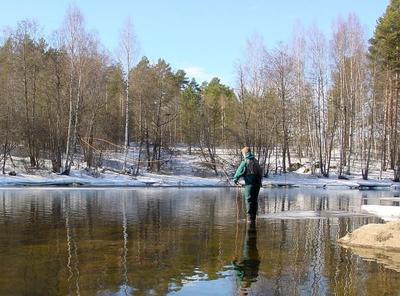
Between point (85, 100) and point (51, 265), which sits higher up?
point (85, 100)

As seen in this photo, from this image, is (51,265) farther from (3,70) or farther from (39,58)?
(3,70)

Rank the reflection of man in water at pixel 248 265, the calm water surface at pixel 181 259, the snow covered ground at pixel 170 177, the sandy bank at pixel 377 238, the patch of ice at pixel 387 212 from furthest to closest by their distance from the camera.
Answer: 1. the snow covered ground at pixel 170 177
2. the patch of ice at pixel 387 212
3. the sandy bank at pixel 377 238
4. the reflection of man in water at pixel 248 265
5. the calm water surface at pixel 181 259

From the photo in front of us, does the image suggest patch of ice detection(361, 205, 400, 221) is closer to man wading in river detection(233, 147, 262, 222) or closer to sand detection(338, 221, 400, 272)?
man wading in river detection(233, 147, 262, 222)

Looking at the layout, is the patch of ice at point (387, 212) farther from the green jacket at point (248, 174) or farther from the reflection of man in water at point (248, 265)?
the reflection of man in water at point (248, 265)

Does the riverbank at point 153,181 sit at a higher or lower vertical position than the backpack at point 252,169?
lower

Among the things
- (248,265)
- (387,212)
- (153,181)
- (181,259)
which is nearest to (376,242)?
(248,265)

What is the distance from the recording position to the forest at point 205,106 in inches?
1796

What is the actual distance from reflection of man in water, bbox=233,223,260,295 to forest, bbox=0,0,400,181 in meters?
35.0

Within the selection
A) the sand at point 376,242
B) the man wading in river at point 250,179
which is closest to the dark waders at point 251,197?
the man wading in river at point 250,179

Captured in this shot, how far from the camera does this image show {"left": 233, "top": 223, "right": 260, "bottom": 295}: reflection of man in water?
6695 millimetres

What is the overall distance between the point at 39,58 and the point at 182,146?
32.2 metres

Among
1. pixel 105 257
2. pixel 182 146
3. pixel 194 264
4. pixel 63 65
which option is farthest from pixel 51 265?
pixel 182 146

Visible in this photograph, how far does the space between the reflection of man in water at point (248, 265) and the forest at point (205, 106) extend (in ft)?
115

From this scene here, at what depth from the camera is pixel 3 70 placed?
49156 mm
